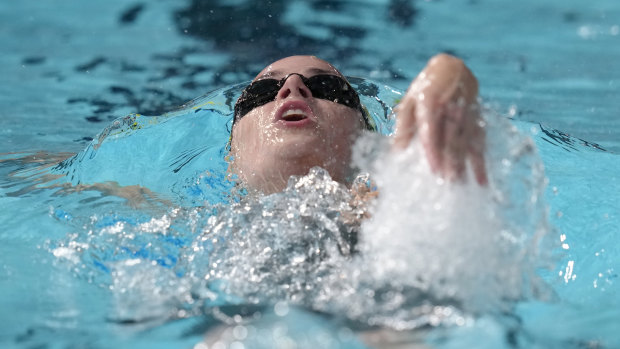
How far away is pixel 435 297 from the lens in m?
1.60

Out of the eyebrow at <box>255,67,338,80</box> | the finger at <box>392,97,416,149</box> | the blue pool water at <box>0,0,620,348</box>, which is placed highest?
the finger at <box>392,97,416,149</box>

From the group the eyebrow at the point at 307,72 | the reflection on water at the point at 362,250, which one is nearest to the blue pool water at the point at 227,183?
the reflection on water at the point at 362,250

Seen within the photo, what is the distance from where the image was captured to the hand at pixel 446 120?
1544mm

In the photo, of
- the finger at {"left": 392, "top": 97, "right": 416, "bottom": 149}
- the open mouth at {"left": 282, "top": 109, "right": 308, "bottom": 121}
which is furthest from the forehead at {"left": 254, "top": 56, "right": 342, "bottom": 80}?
the finger at {"left": 392, "top": 97, "right": 416, "bottom": 149}

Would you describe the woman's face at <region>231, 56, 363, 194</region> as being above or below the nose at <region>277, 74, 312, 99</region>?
below

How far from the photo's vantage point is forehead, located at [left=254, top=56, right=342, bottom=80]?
2.76 meters

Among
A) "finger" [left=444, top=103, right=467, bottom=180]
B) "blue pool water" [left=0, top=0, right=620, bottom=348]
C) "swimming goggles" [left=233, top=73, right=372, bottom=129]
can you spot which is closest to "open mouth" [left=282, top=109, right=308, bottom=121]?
"swimming goggles" [left=233, top=73, right=372, bottom=129]

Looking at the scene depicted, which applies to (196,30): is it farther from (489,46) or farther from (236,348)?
(236,348)

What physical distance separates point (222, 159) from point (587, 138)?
211cm

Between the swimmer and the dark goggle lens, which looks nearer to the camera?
the swimmer

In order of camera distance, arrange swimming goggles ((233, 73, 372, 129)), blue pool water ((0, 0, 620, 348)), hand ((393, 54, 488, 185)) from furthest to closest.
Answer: swimming goggles ((233, 73, 372, 129)), blue pool water ((0, 0, 620, 348)), hand ((393, 54, 488, 185))

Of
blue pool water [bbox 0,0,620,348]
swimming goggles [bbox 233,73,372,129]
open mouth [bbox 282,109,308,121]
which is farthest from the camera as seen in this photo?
swimming goggles [bbox 233,73,372,129]

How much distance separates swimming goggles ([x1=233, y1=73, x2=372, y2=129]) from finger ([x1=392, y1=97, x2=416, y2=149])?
1.07 meters

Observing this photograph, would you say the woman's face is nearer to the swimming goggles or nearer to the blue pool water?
the swimming goggles
